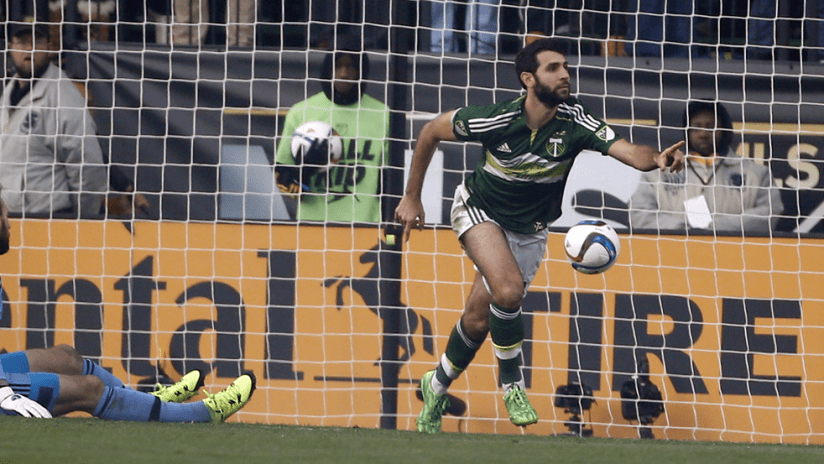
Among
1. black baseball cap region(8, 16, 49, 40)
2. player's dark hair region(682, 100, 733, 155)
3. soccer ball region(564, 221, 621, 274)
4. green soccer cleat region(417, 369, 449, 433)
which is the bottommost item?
green soccer cleat region(417, 369, 449, 433)

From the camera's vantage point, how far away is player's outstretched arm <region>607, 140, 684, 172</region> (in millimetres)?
3910

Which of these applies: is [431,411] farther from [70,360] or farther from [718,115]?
[718,115]

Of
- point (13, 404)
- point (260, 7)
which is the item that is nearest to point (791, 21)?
point (260, 7)

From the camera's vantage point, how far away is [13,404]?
369 centimetres

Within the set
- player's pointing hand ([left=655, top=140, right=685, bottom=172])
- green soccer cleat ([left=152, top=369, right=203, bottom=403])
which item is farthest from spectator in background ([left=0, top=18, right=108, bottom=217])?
player's pointing hand ([left=655, top=140, right=685, bottom=172])

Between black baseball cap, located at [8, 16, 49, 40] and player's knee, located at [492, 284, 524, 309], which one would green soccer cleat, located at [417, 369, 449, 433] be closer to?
player's knee, located at [492, 284, 524, 309]

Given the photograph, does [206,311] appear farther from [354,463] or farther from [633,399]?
[354,463]

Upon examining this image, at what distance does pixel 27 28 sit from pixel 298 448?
12.0 ft

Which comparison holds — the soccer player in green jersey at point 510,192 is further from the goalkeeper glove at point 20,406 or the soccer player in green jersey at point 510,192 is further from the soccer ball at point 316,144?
the goalkeeper glove at point 20,406

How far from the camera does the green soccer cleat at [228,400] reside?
4.31 m

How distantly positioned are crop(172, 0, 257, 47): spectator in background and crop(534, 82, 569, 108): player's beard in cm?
208

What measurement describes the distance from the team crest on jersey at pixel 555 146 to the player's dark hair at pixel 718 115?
4.62 ft

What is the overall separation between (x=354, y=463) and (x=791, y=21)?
166 inches

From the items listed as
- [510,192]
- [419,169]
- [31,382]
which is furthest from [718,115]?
[31,382]
